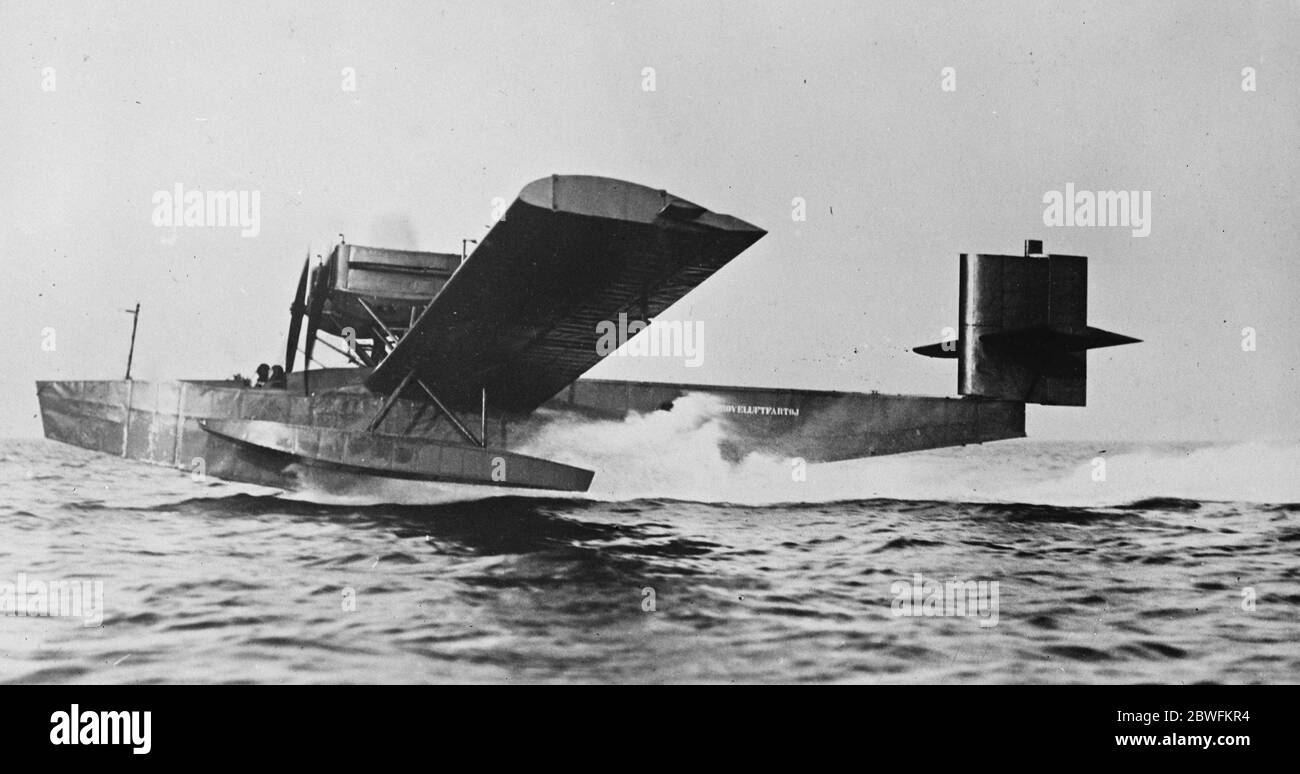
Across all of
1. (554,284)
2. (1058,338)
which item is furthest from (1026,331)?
(554,284)

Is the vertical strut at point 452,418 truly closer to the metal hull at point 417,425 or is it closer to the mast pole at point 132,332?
the metal hull at point 417,425

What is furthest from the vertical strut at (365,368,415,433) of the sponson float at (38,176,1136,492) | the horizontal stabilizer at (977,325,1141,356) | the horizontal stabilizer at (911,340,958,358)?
the horizontal stabilizer at (977,325,1141,356)

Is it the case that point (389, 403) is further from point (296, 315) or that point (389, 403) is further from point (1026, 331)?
point (1026, 331)

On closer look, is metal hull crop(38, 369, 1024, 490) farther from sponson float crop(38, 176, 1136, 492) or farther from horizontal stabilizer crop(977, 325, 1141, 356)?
horizontal stabilizer crop(977, 325, 1141, 356)

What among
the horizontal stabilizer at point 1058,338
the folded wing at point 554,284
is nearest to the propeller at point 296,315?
the folded wing at point 554,284

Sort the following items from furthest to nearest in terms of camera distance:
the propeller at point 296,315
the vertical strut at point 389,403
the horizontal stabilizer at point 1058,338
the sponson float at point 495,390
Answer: the vertical strut at point 389,403, the horizontal stabilizer at point 1058,338, the propeller at point 296,315, the sponson float at point 495,390
